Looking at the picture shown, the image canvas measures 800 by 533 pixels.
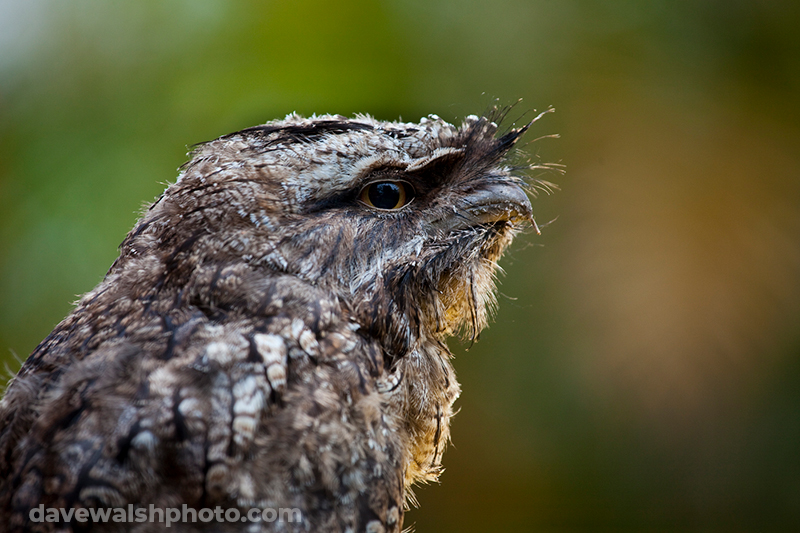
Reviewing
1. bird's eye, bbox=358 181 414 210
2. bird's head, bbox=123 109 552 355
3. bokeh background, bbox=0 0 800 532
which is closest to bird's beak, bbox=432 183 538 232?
bird's head, bbox=123 109 552 355

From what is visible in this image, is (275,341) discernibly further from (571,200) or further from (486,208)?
(571,200)

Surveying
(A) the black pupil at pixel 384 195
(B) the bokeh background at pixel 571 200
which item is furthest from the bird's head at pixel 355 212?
(B) the bokeh background at pixel 571 200

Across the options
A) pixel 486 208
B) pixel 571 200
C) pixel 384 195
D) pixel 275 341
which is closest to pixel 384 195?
pixel 384 195

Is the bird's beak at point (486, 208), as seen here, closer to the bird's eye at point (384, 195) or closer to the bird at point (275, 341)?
the bird at point (275, 341)

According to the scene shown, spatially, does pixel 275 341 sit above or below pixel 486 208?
below

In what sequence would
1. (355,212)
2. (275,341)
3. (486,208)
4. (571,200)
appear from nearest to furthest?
(275,341) < (355,212) < (486,208) < (571,200)

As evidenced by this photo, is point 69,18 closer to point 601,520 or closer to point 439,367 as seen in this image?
point 439,367

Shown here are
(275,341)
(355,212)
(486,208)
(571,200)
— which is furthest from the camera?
(571,200)

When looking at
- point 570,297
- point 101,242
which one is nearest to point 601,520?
point 570,297
